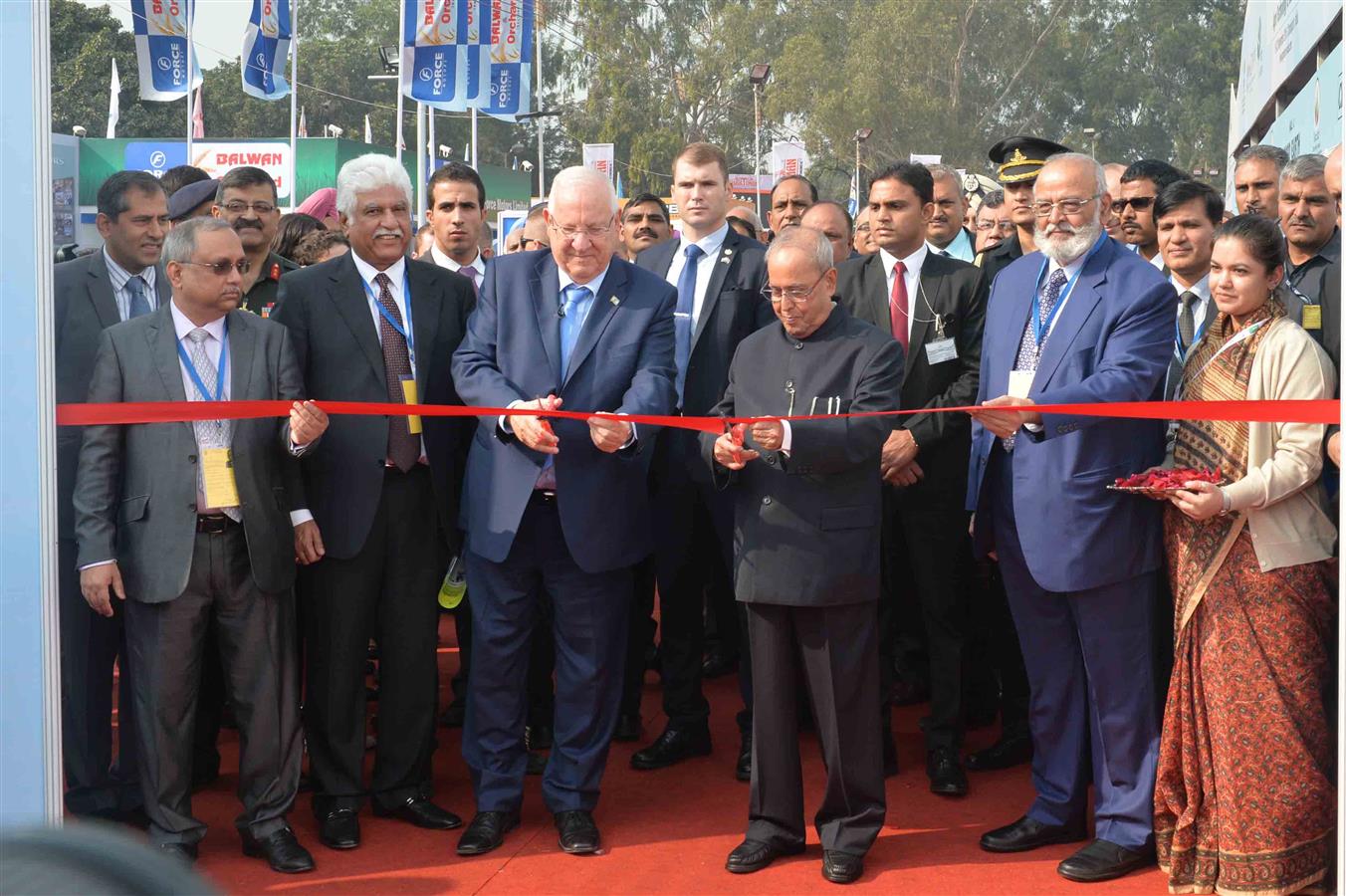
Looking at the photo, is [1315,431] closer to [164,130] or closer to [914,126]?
[164,130]

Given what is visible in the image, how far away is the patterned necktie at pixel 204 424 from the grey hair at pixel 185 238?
225 millimetres

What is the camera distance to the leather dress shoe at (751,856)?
4418 mm

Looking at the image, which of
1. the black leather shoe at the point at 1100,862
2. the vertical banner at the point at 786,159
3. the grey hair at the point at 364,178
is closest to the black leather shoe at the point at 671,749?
the black leather shoe at the point at 1100,862

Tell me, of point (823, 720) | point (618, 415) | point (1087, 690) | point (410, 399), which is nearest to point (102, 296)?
point (410, 399)

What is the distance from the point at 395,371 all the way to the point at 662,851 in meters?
1.77

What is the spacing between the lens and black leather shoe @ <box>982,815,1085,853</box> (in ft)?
14.9

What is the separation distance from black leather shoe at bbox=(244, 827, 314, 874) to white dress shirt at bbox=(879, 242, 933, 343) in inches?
104

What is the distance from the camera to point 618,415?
14.2 feet

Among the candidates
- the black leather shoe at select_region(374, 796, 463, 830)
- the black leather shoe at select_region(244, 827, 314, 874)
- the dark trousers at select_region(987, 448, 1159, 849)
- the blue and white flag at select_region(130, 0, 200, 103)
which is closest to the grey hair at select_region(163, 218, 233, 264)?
the black leather shoe at select_region(244, 827, 314, 874)

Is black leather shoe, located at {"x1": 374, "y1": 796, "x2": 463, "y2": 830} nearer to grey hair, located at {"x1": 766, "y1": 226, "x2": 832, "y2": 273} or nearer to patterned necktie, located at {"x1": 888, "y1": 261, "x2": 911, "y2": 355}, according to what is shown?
grey hair, located at {"x1": 766, "y1": 226, "x2": 832, "y2": 273}

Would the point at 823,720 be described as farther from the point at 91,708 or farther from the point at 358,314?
the point at 91,708

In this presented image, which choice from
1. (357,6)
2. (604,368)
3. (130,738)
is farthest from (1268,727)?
(357,6)

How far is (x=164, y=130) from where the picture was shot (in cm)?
4244

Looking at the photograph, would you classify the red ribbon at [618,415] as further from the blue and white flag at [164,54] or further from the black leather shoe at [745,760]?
the blue and white flag at [164,54]
